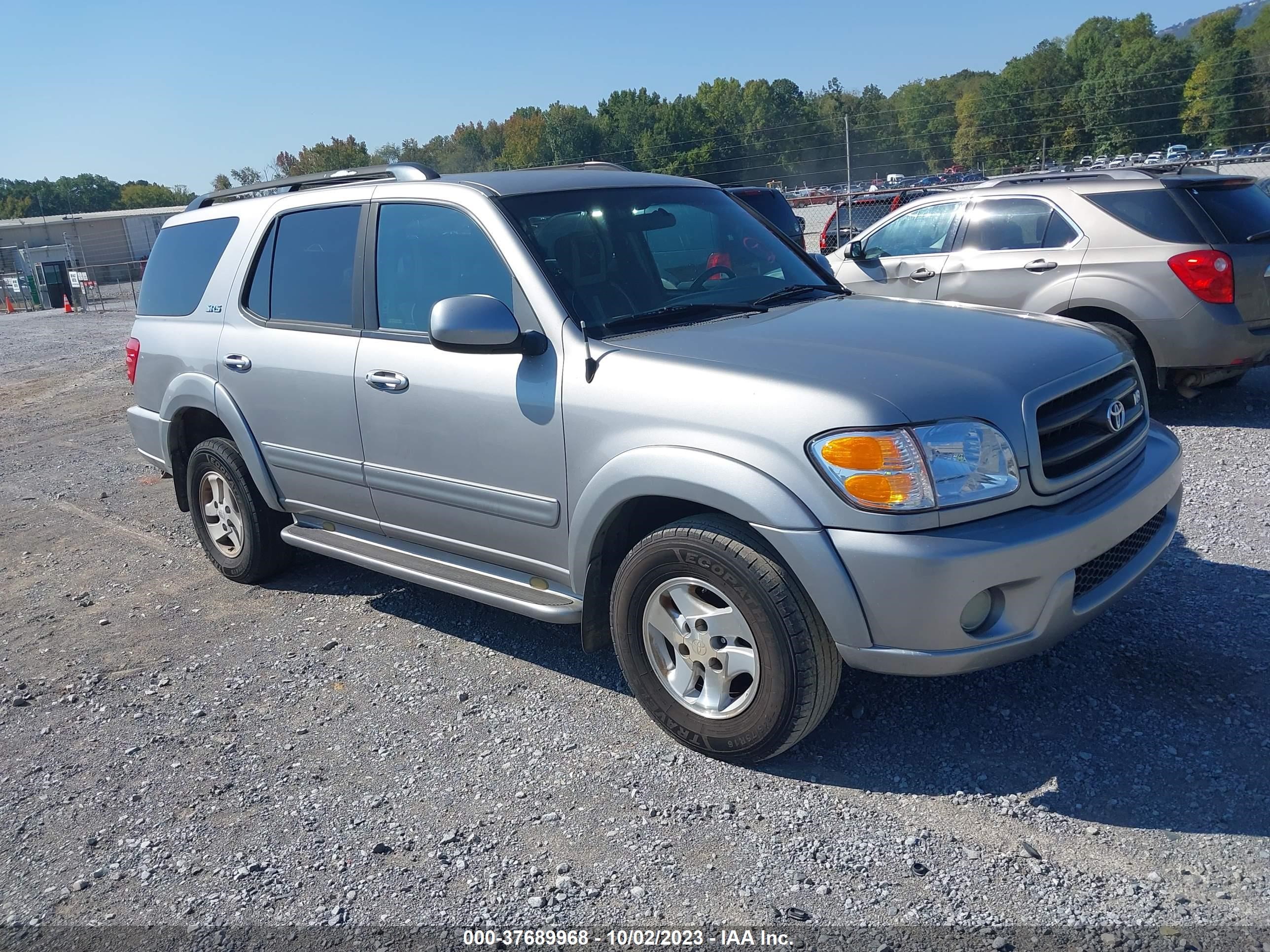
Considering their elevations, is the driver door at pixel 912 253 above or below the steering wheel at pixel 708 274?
below

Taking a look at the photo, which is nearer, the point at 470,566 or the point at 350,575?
→ the point at 470,566

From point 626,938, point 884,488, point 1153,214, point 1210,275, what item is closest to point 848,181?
point 1153,214

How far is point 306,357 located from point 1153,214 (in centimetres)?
587

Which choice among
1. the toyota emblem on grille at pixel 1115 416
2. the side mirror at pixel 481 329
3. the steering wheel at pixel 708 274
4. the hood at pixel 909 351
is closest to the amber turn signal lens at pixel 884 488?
the hood at pixel 909 351

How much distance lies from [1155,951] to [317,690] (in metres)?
3.13

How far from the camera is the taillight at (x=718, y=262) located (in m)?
4.16

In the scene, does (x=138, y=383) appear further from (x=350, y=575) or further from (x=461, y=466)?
(x=461, y=466)

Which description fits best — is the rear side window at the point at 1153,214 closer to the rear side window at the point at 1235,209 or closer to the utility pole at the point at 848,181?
the rear side window at the point at 1235,209

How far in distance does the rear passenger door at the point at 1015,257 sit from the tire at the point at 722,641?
5.22 m

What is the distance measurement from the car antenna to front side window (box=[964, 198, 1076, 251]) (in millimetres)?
5310

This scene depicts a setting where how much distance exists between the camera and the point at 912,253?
863 cm

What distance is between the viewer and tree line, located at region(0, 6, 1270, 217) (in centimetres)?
2173

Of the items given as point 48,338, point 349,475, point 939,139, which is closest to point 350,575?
point 349,475

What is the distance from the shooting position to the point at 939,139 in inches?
1142
